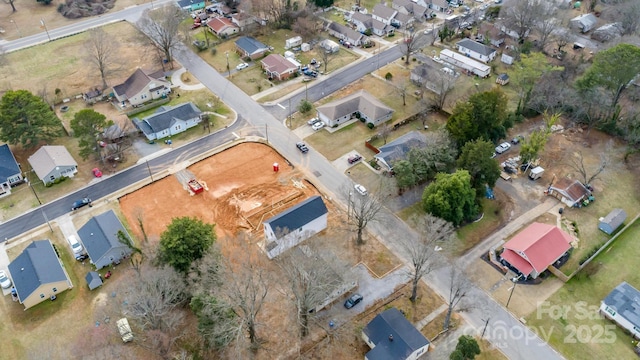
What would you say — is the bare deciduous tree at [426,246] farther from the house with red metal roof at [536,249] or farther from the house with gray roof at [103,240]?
the house with gray roof at [103,240]

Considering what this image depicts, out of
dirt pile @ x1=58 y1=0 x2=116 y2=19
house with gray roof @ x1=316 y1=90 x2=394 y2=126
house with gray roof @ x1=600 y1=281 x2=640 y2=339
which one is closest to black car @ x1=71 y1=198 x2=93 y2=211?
house with gray roof @ x1=316 y1=90 x2=394 y2=126

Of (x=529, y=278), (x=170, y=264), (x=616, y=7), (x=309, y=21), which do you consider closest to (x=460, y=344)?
(x=529, y=278)

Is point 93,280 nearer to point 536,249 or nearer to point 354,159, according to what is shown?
point 354,159

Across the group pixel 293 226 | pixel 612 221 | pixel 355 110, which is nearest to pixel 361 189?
pixel 293 226

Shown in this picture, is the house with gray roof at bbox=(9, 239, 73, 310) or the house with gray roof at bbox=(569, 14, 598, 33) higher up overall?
the house with gray roof at bbox=(9, 239, 73, 310)

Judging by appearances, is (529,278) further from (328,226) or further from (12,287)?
(12,287)

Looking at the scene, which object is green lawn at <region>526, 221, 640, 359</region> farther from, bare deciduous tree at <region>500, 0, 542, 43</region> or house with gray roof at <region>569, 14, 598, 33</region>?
house with gray roof at <region>569, 14, 598, 33</region>
